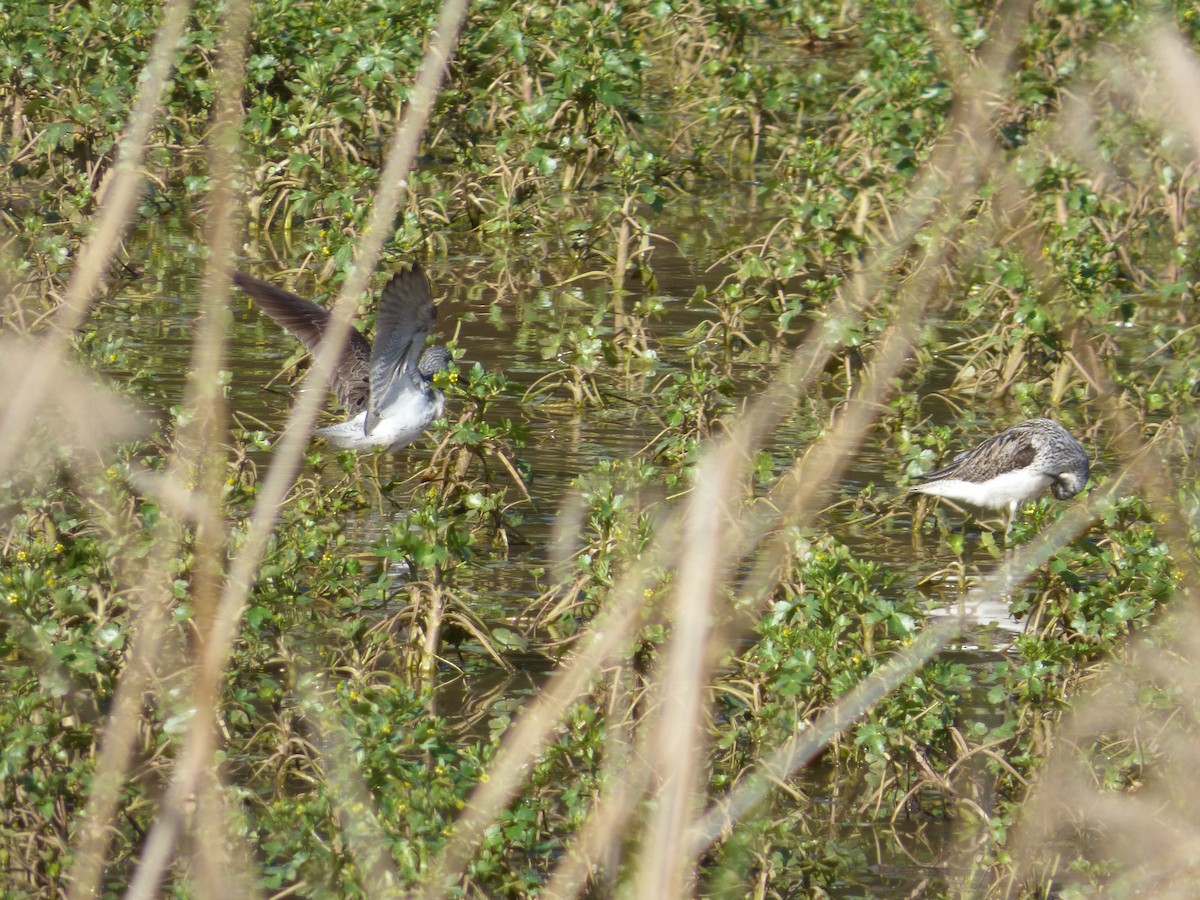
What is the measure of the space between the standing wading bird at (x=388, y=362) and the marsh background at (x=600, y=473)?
22 cm

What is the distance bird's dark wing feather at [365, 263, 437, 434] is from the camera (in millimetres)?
6551

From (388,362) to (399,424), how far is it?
0.26m

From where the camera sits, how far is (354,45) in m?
9.88

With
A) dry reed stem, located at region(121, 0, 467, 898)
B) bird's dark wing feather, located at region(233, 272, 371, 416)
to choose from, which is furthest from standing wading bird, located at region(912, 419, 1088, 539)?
dry reed stem, located at region(121, 0, 467, 898)

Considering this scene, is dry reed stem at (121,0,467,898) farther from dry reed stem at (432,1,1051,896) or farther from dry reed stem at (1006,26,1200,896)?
dry reed stem at (1006,26,1200,896)

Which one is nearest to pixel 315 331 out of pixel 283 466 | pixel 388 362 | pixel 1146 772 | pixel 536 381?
pixel 388 362

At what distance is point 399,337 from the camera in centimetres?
680

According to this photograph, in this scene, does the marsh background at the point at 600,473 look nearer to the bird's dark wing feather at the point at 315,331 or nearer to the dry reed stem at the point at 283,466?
the dry reed stem at the point at 283,466

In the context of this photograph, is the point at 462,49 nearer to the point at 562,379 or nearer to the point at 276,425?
the point at 562,379

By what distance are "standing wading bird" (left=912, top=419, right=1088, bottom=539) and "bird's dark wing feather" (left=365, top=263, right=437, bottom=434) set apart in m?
1.87

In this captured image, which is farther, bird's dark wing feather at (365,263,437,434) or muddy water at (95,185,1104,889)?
bird's dark wing feather at (365,263,437,434)

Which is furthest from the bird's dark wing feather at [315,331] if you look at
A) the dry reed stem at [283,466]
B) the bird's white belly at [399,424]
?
the dry reed stem at [283,466]

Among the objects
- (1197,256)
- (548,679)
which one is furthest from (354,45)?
(548,679)

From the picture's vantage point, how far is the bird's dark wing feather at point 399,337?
655 cm
